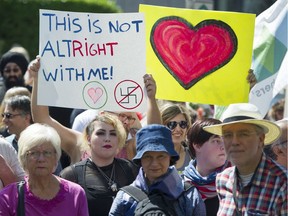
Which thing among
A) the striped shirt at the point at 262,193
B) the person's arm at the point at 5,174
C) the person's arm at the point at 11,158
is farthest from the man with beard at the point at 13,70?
the striped shirt at the point at 262,193

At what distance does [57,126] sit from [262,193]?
2764 mm

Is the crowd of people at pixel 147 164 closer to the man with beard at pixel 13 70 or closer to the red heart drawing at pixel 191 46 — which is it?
the red heart drawing at pixel 191 46

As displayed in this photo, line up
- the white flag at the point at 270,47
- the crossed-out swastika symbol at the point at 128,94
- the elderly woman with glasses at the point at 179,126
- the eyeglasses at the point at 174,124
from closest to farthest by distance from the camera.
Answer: the crossed-out swastika symbol at the point at 128,94, the elderly woman with glasses at the point at 179,126, the eyeglasses at the point at 174,124, the white flag at the point at 270,47

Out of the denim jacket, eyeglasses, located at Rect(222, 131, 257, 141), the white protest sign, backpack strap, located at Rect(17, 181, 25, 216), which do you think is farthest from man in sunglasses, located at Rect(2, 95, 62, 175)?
eyeglasses, located at Rect(222, 131, 257, 141)

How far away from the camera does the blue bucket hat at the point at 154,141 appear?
668 centimetres

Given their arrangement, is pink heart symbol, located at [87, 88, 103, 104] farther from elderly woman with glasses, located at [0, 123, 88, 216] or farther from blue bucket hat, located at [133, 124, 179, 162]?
blue bucket hat, located at [133, 124, 179, 162]

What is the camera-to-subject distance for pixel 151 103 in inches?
301

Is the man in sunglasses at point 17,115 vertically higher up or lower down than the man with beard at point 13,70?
lower down

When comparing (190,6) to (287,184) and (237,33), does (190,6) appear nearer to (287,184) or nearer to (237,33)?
(237,33)

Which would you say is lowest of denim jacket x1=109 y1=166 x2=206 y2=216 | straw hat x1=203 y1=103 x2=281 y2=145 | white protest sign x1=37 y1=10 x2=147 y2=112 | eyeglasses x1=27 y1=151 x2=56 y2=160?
denim jacket x1=109 y1=166 x2=206 y2=216

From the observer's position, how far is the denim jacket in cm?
658

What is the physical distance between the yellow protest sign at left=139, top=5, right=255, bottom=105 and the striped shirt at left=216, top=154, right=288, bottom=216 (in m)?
1.95

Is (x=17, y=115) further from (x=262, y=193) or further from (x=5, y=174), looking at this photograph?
(x=262, y=193)

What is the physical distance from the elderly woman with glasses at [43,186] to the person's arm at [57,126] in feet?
3.48
